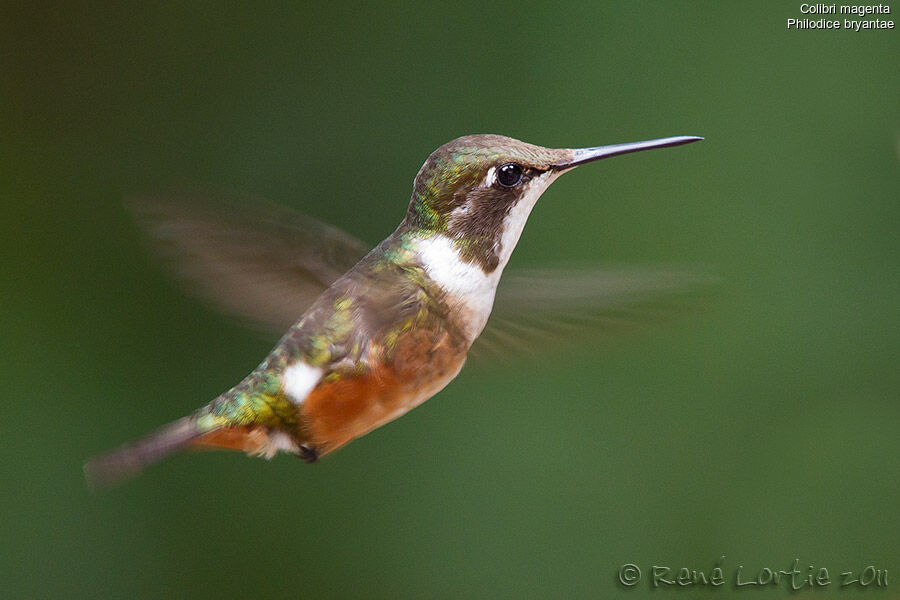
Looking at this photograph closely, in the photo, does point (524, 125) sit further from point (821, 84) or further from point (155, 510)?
point (155, 510)

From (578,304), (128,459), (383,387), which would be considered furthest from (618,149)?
(128,459)

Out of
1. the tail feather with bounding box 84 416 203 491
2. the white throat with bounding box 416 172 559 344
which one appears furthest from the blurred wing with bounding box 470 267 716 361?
the tail feather with bounding box 84 416 203 491

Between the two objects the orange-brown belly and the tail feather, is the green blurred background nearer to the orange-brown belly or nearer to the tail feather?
the orange-brown belly

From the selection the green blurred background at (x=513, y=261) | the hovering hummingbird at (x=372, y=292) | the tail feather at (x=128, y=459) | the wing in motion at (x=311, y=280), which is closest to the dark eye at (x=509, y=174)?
the hovering hummingbird at (x=372, y=292)

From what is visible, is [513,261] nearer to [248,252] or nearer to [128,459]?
[248,252]

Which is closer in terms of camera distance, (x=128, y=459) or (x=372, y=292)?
(x=128, y=459)

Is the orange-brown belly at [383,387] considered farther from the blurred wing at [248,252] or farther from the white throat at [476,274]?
the blurred wing at [248,252]
